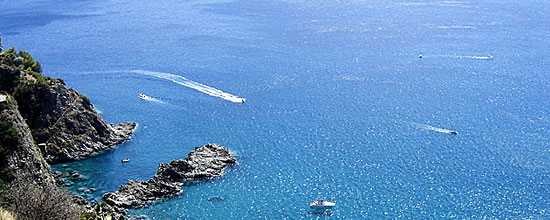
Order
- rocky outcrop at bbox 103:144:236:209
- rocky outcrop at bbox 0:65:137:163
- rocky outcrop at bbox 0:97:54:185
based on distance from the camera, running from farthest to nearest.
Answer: rocky outcrop at bbox 0:65:137:163 < rocky outcrop at bbox 103:144:236:209 < rocky outcrop at bbox 0:97:54:185

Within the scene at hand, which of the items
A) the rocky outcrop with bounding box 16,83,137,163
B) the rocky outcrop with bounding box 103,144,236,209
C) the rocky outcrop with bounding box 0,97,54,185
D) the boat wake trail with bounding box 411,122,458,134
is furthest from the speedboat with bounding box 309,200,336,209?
the rocky outcrop with bounding box 16,83,137,163

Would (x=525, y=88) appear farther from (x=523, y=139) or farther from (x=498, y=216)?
(x=498, y=216)

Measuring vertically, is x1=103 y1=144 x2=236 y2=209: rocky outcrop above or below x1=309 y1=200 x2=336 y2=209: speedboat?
above

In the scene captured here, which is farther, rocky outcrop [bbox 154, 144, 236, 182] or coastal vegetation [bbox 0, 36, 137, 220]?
rocky outcrop [bbox 154, 144, 236, 182]

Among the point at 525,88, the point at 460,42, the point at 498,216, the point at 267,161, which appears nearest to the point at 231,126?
the point at 267,161

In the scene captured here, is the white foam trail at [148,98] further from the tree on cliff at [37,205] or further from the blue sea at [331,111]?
the tree on cliff at [37,205]

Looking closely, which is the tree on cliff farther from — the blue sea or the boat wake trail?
the boat wake trail
